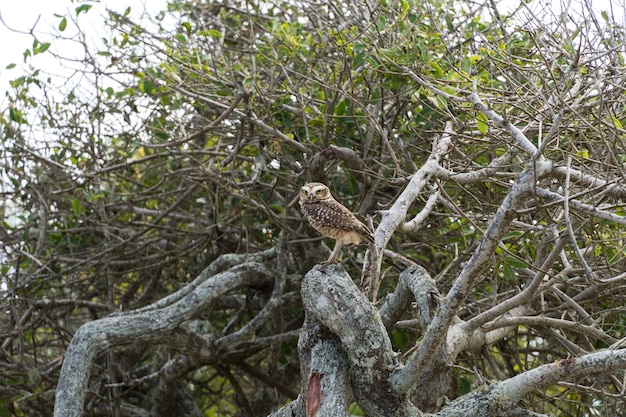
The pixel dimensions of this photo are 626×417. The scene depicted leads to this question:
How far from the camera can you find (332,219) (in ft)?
13.4

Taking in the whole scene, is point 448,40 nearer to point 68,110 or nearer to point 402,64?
point 402,64

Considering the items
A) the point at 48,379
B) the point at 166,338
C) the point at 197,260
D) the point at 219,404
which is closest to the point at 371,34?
the point at 166,338

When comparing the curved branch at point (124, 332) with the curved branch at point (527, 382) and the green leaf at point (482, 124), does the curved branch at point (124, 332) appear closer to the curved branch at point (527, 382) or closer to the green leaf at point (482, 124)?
the green leaf at point (482, 124)

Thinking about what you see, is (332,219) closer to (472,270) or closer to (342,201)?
(472,270)

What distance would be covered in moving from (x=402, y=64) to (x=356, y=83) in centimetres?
86

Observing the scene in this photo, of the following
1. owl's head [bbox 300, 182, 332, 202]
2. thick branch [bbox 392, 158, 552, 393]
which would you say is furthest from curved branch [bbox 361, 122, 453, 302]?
thick branch [bbox 392, 158, 552, 393]


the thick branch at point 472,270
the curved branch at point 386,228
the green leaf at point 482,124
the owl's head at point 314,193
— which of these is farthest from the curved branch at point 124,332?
the thick branch at point 472,270

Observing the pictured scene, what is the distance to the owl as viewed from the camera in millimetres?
3926

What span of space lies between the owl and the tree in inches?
5.0

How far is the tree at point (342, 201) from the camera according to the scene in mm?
3486

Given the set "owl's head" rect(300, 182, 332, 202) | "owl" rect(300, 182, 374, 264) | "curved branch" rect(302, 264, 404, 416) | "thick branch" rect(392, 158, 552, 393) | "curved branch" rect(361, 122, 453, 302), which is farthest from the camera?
"owl's head" rect(300, 182, 332, 202)

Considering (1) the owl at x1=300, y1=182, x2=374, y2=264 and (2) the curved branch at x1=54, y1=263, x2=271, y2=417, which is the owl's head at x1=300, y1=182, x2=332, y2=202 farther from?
(2) the curved branch at x1=54, y1=263, x2=271, y2=417

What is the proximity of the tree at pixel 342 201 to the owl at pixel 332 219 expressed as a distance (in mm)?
127

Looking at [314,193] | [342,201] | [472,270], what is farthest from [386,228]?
[342,201]
